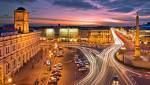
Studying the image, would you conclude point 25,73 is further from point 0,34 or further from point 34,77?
point 0,34

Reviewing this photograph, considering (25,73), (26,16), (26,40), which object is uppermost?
(26,16)

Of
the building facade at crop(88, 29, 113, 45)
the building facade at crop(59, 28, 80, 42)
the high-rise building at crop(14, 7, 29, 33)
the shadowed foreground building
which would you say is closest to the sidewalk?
the shadowed foreground building

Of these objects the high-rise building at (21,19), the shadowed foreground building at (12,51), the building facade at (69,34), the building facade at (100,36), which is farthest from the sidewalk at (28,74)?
the building facade at (69,34)

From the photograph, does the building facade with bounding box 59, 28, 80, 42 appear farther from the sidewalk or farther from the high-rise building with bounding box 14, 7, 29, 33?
the sidewalk

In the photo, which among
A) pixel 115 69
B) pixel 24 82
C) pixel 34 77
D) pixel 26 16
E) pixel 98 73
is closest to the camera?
pixel 24 82

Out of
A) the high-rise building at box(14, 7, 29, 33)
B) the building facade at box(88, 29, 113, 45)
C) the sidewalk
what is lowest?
the sidewalk

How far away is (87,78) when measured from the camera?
54938 millimetres

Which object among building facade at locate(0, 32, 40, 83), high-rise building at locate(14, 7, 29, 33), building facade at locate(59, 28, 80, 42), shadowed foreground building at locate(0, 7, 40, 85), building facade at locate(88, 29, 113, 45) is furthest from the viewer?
building facade at locate(59, 28, 80, 42)

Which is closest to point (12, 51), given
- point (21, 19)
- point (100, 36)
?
point (21, 19)

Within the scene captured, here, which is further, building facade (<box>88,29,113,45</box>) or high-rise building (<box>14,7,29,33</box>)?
building facade (<box>88,29,113,45</box>)

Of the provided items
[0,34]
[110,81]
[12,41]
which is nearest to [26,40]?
[12,41]

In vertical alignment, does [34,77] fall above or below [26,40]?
below

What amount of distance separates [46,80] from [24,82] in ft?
12.8

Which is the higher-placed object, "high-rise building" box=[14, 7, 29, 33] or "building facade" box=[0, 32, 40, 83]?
"high-rise building" box=[14, 7, 29, 33]
